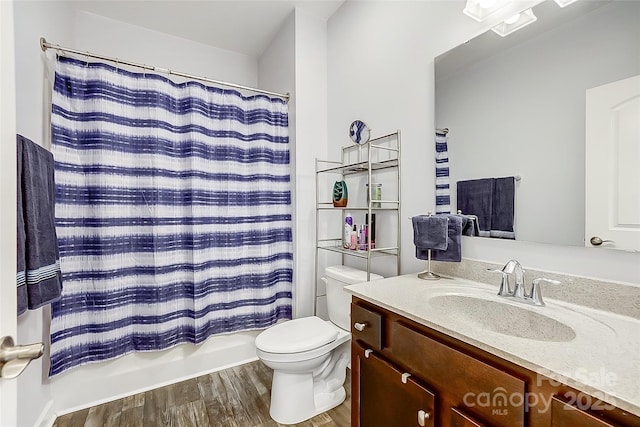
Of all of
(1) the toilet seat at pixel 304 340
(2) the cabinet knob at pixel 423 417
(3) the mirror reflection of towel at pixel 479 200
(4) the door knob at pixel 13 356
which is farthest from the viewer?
(1) the toilet seat at pixel 304 340

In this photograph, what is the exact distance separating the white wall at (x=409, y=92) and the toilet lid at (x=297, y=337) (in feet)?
2.04

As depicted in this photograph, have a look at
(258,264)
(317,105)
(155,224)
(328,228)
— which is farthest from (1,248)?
(317,105)

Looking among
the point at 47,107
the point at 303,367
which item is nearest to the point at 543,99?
the point at 303,367

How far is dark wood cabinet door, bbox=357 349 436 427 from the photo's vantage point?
2.89 feet

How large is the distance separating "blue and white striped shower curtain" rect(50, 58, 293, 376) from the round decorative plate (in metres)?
0.58

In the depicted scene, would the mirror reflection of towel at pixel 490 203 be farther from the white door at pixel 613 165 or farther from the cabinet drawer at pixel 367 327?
the cabinet drawer at pixel 367 327

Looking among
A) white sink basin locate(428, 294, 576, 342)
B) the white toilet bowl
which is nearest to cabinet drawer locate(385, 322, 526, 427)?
white sink basin locate(428, 294, 576, 342)

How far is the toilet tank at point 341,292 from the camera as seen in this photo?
1.72 m

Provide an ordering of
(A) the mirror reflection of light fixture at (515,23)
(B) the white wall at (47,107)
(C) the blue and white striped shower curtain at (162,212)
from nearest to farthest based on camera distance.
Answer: (A) the mirror reflection of light fixture at (515,23), (B) the white wall at (47,107), (C) the blue and white striped shower curtain at (162,212)

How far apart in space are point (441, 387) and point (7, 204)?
111cm

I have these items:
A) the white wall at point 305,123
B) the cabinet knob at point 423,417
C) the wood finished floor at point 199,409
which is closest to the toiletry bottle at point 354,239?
the white wall at point 305,123

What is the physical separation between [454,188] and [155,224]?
178 cm

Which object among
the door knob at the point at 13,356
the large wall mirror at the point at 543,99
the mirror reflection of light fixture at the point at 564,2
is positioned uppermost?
the mirror reflection of light fixture at the point at 564,2

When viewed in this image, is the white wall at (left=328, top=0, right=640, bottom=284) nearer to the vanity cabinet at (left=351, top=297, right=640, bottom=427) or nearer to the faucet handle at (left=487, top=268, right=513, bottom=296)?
the faucet handle at (left=487, top=268, right=513, bottom=296)
